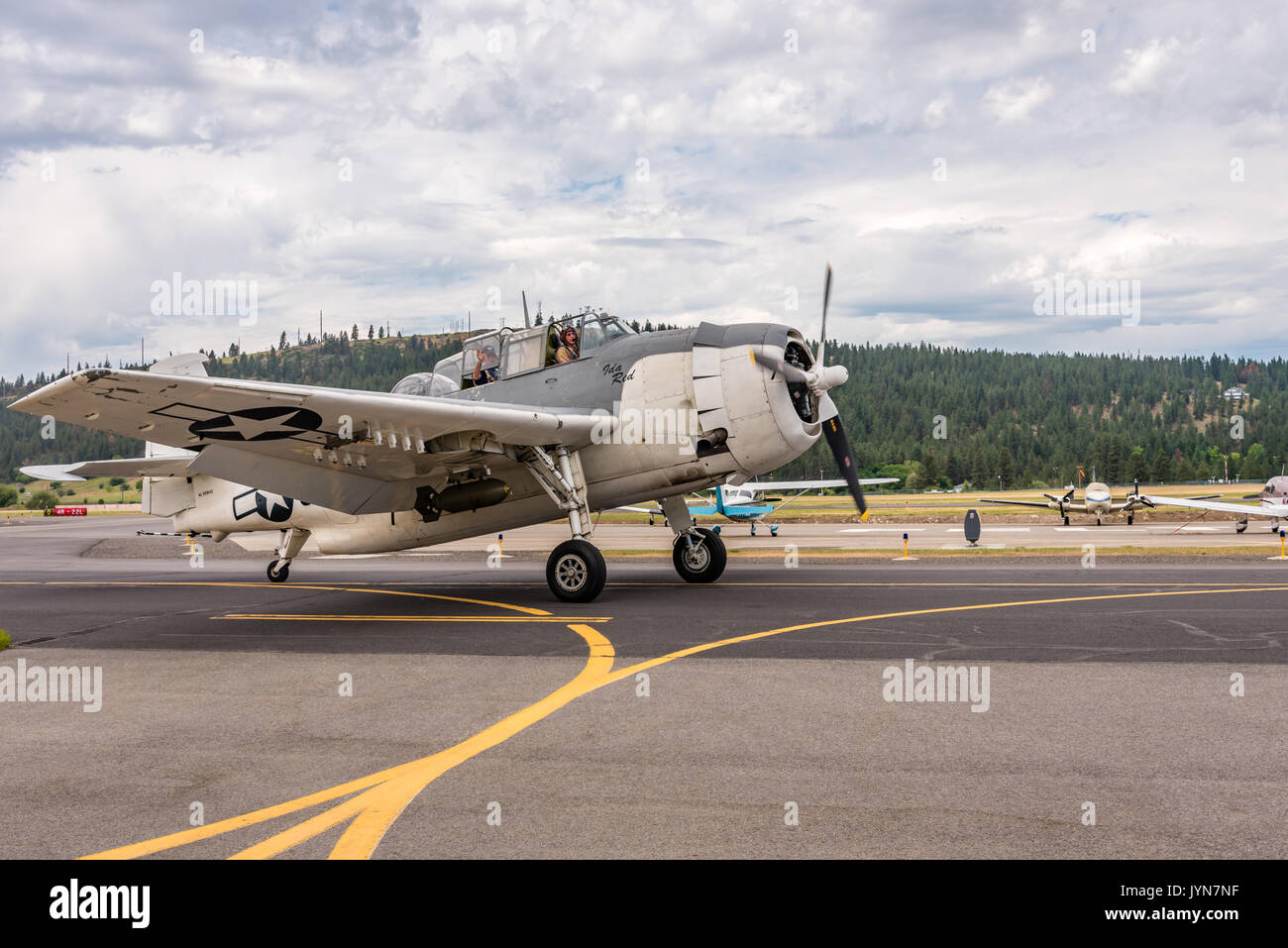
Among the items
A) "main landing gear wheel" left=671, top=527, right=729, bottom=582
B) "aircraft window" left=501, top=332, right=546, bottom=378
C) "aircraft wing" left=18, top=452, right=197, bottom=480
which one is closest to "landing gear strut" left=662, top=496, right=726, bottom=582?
"main landing gear wheel" left=671, top=527, right=729, bottom=582

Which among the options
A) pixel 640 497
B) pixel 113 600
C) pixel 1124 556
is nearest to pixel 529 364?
pixel 640 497

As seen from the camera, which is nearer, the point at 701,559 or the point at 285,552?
the point at 701,559

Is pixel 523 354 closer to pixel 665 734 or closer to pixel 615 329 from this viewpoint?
pixel 615 329

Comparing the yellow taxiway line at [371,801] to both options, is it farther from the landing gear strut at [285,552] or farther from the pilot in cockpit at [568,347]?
the landing gear strut at [285,552]

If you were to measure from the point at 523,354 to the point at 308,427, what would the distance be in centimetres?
478

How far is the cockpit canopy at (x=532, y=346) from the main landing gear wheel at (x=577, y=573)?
3.62 meters

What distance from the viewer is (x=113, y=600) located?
59.4 ft

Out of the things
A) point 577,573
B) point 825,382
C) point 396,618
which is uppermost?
point 825,382

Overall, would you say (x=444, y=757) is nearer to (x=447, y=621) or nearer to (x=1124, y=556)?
(x=447, y=621)

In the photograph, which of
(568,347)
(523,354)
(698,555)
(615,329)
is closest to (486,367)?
(523,354)

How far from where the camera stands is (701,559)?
18531 mm

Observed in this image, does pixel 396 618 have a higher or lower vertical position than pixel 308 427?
lower

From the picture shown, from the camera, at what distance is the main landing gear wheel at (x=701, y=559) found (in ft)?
60.6

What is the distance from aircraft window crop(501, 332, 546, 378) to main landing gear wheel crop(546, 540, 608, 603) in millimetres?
3678
